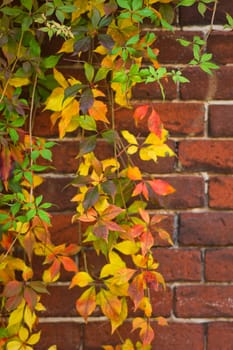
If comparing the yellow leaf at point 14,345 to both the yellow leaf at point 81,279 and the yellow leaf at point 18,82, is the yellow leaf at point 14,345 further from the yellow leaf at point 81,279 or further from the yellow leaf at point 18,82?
the yellow leaf at point 18,82

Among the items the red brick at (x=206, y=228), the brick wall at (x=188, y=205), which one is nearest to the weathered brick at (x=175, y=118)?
the brick wall at (x=188, y=205)

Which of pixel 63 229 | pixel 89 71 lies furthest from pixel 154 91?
pixel 63 229

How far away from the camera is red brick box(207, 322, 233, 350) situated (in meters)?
1.48

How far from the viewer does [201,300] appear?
1468mm

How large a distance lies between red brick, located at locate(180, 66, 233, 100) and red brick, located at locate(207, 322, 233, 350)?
0.57 metres

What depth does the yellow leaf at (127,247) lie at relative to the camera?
1.39m

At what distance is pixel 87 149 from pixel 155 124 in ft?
0.55

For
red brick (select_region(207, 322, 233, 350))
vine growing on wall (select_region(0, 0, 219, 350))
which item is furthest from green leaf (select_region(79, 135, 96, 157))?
red brick (select_region(207, 322, 233, 350))

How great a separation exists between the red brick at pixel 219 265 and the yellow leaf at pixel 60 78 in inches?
21.4

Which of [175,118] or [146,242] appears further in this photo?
[175,118]

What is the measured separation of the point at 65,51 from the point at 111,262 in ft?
1.67

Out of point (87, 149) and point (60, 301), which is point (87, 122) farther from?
point (60, 301)

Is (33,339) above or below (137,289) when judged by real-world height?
below

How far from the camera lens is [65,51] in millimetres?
1363
